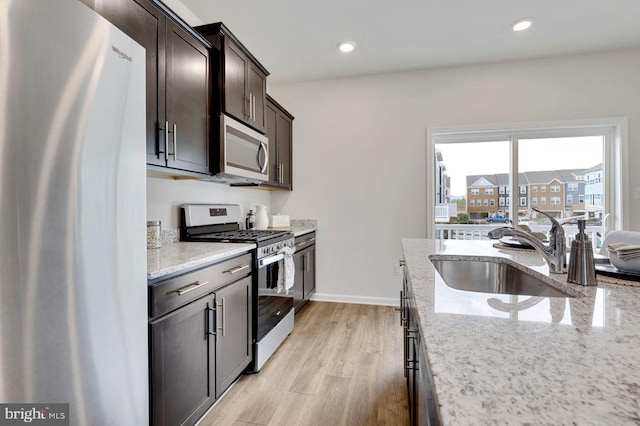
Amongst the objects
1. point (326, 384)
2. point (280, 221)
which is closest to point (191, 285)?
point (326, 384)

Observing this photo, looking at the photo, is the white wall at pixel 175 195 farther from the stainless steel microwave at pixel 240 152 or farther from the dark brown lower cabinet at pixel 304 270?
the dark brown lower cabinet at pixel 304 270

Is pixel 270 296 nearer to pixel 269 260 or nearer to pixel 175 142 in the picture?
pixel 269 260

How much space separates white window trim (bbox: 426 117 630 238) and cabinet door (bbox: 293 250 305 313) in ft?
4.81

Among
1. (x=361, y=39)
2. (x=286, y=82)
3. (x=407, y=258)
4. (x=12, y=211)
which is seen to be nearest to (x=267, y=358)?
(x=407, y=258)

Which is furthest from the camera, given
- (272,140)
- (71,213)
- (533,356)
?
(272,140)

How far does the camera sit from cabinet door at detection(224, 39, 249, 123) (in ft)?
6.89

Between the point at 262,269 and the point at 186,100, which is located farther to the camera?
the point at 262,269

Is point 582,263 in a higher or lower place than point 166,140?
lower

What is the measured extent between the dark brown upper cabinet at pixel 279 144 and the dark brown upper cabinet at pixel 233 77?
515 millimetres

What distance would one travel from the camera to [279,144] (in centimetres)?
336

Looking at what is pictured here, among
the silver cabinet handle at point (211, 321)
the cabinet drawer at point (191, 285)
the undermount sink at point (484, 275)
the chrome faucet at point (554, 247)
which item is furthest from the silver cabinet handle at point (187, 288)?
the chrome faucet at point (554, 247)

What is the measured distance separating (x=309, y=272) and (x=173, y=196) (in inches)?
68.4

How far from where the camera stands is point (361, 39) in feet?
9.04

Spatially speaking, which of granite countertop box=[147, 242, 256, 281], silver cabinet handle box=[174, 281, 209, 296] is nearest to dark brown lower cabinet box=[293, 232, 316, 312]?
granite countertop box=[147, 242, 256, 281]
